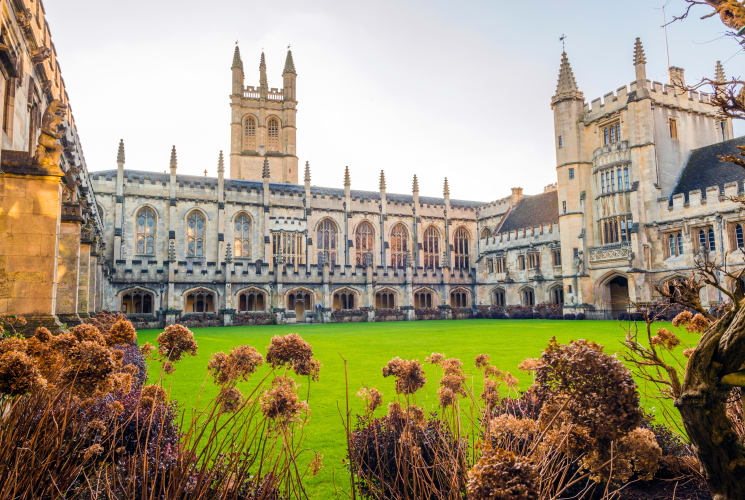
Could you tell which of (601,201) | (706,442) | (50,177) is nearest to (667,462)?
(706,442)

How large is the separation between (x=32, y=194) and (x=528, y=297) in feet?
105

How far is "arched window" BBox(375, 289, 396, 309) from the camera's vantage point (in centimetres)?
3425

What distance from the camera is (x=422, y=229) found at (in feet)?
132

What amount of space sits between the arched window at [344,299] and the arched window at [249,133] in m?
20.7

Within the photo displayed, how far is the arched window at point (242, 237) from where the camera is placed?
33.2 meters

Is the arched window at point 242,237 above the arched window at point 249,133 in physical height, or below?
below

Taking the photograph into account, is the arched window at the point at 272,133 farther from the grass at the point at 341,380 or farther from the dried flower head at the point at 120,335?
the dried flower head at the point at 120,335

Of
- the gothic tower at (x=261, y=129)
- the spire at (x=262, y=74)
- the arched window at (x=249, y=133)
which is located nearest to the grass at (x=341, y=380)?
the gothic tower at (x=261, y=129)

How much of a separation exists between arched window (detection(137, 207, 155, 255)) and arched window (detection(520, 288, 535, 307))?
2686 cm

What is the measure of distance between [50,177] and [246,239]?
26.3 m

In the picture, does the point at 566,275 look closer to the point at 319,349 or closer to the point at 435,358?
the point at 319,349

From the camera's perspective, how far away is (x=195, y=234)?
32344mm

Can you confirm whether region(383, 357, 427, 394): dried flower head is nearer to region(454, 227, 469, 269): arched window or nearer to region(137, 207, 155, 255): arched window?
region(137, 207, 155, 255): arched window

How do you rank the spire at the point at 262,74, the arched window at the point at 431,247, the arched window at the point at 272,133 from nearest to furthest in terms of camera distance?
the arched window at the point at 431,247, the arched window at the point at 272,133, the spire at the point at 262,74
